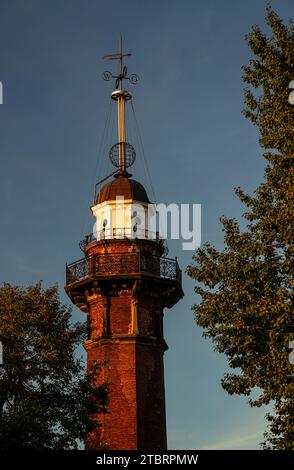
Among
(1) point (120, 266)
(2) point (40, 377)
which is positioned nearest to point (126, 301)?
(1) point (120, 266)

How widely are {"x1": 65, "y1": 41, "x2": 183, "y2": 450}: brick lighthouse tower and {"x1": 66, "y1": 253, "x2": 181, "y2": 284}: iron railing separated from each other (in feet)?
0.17

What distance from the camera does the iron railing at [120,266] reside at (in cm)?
5094

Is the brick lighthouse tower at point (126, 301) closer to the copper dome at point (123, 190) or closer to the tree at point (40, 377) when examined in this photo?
the copper dome at point (123, 190)

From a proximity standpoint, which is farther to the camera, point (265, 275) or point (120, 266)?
point (120, 266)

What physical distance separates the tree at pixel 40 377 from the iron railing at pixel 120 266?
35.3 ft

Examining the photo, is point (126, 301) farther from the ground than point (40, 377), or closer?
farther from the ground

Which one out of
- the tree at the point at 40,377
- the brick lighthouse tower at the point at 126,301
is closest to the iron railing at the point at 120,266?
the brick lighthouse tower at the point at 126,301

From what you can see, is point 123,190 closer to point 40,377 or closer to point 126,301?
point 126,301

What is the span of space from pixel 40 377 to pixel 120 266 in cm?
1444

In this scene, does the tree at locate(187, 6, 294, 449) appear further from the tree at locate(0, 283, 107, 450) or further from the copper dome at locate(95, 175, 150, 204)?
the copper dome at locate(95, 175, 150, 204)

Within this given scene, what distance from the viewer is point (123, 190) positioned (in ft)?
173
